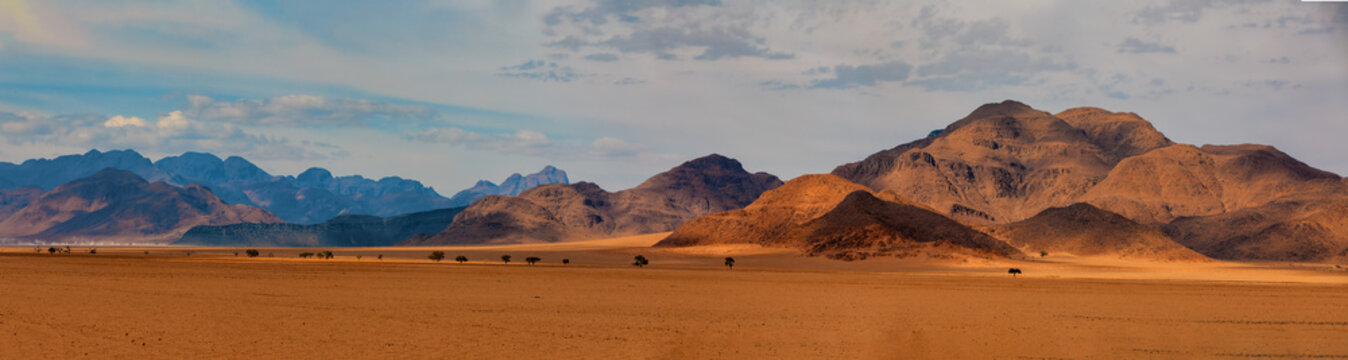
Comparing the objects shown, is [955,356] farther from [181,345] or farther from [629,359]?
[181,345]

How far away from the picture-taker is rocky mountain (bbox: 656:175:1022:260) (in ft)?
342

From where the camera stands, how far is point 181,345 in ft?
69.5

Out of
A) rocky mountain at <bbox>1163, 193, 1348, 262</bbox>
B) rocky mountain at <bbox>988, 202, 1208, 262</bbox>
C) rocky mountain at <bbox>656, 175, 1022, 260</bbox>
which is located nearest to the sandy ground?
rocky mountain at <bbox>656, 175, 1022, 260</bbox>

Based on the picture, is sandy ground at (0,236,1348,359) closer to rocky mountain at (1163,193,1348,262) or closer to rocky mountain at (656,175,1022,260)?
rocky mountain at (656,175,1022,260)

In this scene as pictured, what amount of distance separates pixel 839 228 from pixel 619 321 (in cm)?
8831

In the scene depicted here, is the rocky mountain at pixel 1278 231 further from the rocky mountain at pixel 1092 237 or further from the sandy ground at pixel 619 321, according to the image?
the sandy ground at pixel 619 321

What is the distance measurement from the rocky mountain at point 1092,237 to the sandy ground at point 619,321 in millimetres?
79453

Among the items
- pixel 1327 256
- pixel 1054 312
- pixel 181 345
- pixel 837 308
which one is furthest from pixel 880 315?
pixel 1327 256

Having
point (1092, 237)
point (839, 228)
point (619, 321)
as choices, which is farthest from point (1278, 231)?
point (619, 321)

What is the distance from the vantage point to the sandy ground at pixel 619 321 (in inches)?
872

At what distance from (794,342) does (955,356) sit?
4.09 m

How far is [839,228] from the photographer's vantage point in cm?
11475

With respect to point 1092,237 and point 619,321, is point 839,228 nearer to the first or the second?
point 1092,237

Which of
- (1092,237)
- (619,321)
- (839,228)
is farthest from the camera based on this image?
(1092,237)
